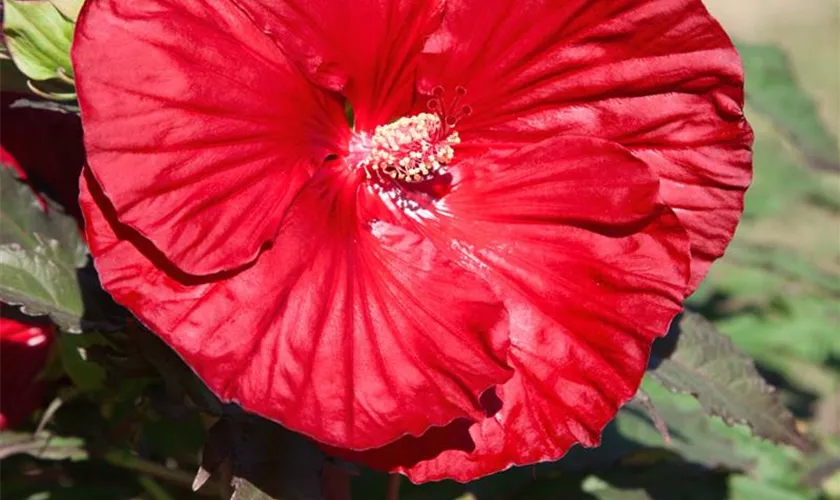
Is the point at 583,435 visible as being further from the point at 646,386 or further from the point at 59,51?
the point at 646,386

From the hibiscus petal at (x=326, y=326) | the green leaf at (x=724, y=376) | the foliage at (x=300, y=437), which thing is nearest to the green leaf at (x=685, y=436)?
the foliage at (x=300, y=437)

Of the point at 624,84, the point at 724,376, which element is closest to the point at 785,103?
the point at 724,376

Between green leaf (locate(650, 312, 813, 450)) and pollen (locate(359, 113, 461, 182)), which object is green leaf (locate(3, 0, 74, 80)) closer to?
pollen (locate(359, 113, 461, 182))

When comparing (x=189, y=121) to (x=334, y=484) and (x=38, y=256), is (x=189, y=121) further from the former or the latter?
(x=334, y=484)

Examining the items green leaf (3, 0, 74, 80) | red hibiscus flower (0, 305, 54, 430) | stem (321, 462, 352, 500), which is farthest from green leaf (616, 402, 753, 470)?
green leaf (3, 0, 74, 80)

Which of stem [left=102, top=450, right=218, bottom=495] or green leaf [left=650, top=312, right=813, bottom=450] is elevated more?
green leaf [left=650, top=312, right=813, bottom=450]

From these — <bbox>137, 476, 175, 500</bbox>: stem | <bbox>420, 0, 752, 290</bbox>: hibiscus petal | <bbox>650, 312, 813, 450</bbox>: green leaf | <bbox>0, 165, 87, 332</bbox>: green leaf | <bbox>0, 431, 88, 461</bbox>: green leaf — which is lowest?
<bbox>137, 476, 175, 500</bbox>: stem
